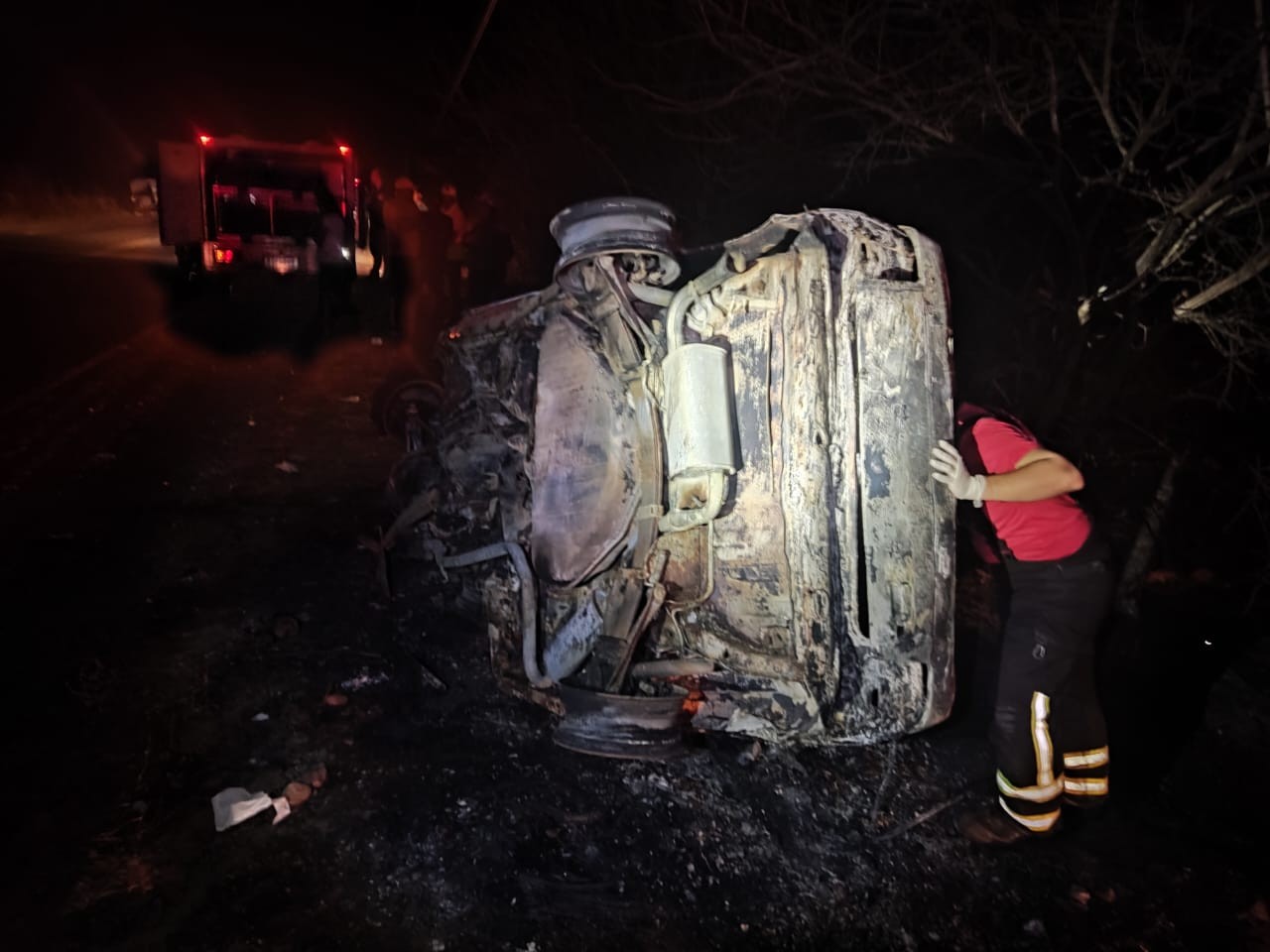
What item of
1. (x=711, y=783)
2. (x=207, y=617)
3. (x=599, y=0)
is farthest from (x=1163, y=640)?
(x=599, y=0)

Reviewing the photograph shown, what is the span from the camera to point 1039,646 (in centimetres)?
272

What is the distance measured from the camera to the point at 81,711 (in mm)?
3088

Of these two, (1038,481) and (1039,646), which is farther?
(1039,646)

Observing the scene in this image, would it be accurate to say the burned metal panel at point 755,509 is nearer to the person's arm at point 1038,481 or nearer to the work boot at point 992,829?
the person's arm at point 1038,481

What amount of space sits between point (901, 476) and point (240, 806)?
8.35 ft

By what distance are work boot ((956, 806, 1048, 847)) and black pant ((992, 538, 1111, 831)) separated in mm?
43

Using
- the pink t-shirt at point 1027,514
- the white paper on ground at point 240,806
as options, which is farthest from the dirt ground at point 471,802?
the pink t-shirt at point 1027,514

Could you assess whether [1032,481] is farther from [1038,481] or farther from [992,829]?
[992,829]

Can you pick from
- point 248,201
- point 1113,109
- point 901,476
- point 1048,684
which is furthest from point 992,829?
point 248,201

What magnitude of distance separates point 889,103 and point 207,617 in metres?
5.21

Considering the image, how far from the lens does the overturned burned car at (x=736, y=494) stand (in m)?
2.42

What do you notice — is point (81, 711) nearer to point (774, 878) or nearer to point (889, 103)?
point (774, 878)

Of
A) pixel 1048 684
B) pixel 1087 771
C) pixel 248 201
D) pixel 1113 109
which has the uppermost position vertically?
pixel 248 201

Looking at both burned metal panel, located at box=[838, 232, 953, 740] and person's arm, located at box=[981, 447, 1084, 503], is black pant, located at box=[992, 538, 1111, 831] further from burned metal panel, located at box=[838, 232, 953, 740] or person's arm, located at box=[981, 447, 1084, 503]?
burned metal panel, located at box=[838, 232, 953, 740]
